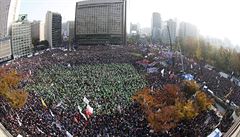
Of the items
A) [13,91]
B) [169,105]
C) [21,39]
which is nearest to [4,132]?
[13,91]

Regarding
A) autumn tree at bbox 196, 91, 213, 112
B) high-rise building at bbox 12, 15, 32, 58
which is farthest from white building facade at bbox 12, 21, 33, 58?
autumn tree at bbox 196, 91, 213, 112

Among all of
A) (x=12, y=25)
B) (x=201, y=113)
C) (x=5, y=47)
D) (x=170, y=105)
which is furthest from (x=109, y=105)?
(x=12, y=25)

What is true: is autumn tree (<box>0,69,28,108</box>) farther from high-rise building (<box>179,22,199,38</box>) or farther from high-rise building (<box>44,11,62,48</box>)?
high-rise building (<box>179,22,199,38</box>)

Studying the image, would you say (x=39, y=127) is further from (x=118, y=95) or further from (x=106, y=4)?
(x=106, y=4)

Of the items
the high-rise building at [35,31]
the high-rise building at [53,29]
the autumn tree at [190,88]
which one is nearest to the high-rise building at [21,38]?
the high-rise building at [53,29]

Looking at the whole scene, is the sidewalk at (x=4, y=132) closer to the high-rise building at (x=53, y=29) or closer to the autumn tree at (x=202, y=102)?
the autumn tree at (x=202, y=102)

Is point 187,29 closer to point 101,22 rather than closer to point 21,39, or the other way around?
point 101,22
